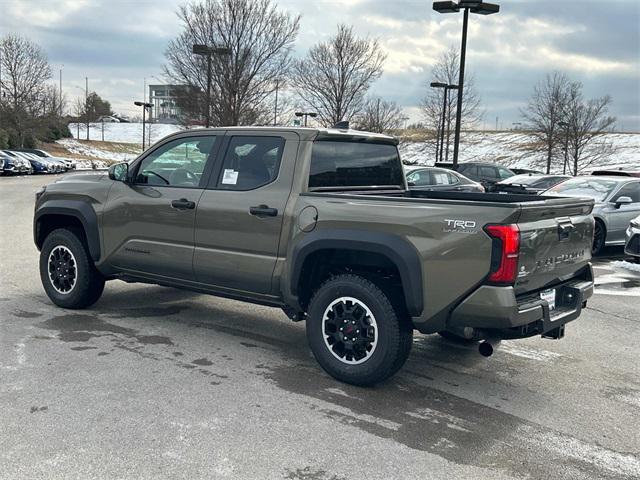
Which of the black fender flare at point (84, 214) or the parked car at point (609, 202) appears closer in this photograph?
the black fender flare at point (84, 214)

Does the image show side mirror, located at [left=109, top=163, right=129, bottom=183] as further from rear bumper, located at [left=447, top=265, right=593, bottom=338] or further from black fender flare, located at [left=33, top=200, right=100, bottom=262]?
rear bumper, located at [left=447, top=265, right=593, bottom=338]

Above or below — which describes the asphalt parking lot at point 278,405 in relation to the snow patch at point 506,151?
below

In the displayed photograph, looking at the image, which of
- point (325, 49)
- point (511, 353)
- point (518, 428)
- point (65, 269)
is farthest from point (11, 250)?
point (325, 49)

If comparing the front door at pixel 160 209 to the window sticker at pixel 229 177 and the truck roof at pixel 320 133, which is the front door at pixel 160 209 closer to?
the window sticker at pixel 229 177

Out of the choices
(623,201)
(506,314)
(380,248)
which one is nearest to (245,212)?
(380,248)

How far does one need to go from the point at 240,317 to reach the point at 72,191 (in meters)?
2.12

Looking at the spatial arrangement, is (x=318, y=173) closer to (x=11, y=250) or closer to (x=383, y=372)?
(x=383, y=372)

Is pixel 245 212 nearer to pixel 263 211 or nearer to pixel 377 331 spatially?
pixel 263 211

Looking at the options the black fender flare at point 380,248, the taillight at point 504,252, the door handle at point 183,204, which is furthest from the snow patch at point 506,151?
the taillight at point 504,252

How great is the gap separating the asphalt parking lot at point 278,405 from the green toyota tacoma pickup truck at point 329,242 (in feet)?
1.38

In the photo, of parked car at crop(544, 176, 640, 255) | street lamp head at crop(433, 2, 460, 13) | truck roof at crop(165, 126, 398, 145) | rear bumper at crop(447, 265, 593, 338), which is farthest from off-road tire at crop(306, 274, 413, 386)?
street lamp head at crop(433, 2, 460, 13)

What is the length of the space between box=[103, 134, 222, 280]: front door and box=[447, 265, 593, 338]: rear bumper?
8.16ft

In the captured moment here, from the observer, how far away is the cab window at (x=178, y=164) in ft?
17.8

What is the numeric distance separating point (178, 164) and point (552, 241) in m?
3.30
